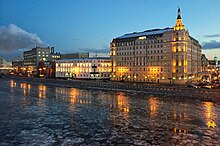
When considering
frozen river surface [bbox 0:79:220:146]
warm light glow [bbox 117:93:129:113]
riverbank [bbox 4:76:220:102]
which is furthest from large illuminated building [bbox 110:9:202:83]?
frozen river surface [bbox 0:79:220:146]

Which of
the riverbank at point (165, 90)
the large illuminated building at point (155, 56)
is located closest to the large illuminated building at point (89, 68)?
the large illuminated building at point (155, 56)

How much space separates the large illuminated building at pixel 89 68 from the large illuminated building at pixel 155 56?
41.8 ft

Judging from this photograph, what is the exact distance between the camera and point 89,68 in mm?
126750

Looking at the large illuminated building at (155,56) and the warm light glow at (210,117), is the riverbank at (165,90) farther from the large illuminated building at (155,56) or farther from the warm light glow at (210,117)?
the large illuminated building at (155,56)

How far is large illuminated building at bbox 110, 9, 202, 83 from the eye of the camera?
89.3 meters

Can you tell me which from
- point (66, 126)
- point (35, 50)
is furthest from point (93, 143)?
point (35, 50)

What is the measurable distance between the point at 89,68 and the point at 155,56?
43.8 metres

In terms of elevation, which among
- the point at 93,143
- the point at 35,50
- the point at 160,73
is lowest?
the point at 93,143

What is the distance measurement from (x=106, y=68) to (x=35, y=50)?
98400mm

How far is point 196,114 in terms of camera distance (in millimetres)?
36125

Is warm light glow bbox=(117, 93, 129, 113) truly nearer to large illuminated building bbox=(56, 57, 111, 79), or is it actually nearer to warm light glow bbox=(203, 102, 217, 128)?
warm light glow bbox=(203, 102, 217, 128)

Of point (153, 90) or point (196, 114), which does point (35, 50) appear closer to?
point (153, 90)

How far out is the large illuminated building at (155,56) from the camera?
293 ft

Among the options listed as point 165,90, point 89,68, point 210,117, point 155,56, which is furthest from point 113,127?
point 89,68
